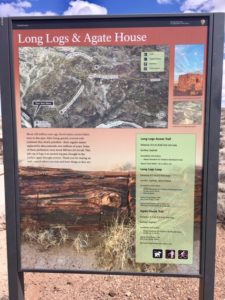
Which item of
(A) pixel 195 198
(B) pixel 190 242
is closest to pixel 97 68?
(A) pixel 195 198

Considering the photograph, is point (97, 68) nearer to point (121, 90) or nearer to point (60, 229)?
point (121, 90)

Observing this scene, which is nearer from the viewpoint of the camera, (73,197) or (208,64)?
(208,64)

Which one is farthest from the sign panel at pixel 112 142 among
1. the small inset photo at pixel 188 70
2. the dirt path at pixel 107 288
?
the dirt path at pixel 107 288

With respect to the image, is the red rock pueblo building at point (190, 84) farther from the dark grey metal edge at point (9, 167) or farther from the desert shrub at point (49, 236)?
the desert shrub at point (49, 236)

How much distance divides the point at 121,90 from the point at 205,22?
719mm

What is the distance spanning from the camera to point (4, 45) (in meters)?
2.64

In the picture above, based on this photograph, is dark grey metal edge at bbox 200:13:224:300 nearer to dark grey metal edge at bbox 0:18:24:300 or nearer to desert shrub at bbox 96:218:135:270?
desert shrub at bbox 96:218:135:270

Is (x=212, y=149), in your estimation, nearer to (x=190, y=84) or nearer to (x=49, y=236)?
(x=190, y=84)

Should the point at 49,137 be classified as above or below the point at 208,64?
below

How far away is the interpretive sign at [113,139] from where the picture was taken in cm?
254

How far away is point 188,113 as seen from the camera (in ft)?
8.47

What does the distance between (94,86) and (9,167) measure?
2.82 feet

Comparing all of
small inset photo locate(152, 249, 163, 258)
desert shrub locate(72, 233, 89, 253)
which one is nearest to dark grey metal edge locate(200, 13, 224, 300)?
small inset photo locate(152, 249, 163, 258)

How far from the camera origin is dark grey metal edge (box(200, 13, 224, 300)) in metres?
2.50
